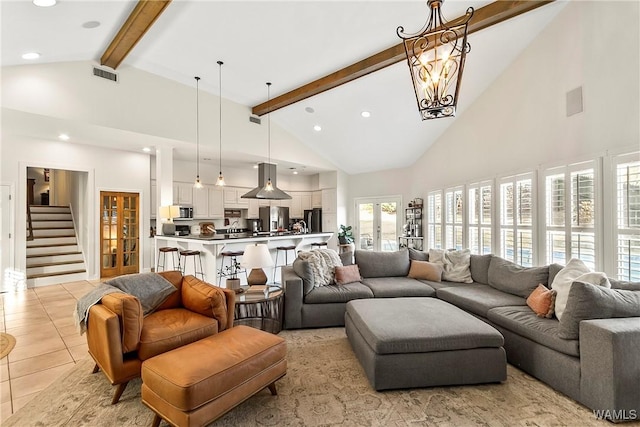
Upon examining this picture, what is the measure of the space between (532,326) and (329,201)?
6722mm

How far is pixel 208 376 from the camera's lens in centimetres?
187

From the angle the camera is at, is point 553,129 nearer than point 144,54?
Yes

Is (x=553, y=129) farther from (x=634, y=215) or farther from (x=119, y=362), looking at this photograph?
(x=119, y=362)

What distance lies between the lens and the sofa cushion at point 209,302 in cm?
283

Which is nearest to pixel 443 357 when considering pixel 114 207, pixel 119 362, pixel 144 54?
pixel 119 362

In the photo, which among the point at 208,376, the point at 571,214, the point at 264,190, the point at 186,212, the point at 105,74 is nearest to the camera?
the point at 208,376

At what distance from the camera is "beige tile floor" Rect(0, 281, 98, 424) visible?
2.48 m

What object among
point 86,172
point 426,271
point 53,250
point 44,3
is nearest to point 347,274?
point 426,271

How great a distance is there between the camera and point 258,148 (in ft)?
22.7

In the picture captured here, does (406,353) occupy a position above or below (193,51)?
below

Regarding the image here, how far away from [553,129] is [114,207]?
8110 millimetres

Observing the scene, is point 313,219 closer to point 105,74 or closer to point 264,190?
point 264,190

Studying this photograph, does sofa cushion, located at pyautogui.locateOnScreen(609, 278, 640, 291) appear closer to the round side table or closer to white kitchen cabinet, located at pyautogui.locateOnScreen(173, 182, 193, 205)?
the round side table

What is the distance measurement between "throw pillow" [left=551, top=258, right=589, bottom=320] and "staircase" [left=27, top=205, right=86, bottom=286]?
8010 millimetres
